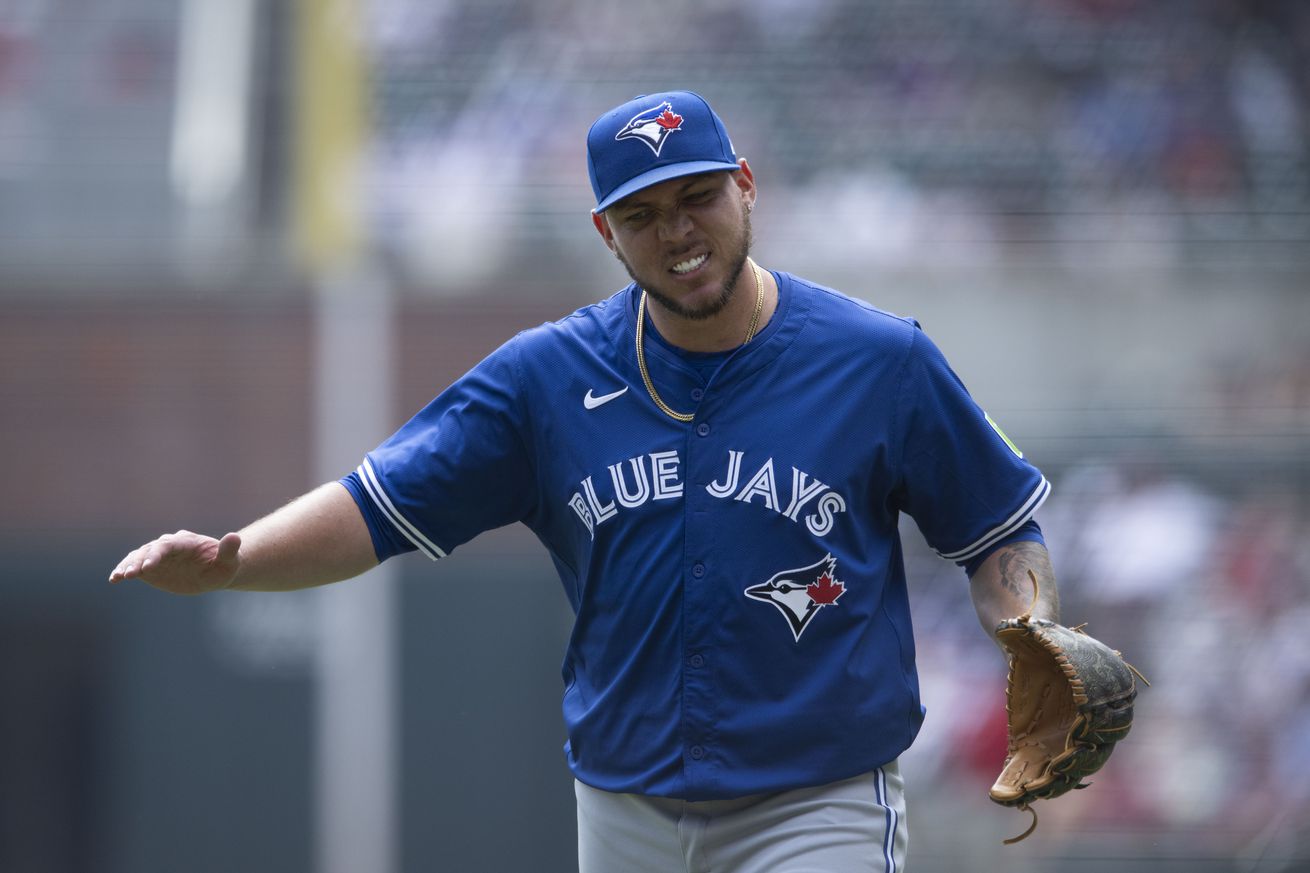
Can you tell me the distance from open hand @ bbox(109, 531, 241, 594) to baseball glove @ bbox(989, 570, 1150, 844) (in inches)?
55.5

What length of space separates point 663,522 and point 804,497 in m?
0.26

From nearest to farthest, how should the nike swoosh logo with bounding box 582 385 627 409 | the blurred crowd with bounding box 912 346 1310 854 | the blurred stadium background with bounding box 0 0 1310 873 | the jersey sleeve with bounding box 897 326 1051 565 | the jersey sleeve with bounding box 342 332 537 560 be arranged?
1. the jersey sleeve with bounding box 897 326 1051 565
2. the nike swoosh logo with bounding box 582 385 627 409
3. the jersey sleeve with bounding box 342 332 537 560
4. the blurred crowd with bounding box 912 346 1310 854
5. the blurred stadium background with bounding box 0 0 1310 873

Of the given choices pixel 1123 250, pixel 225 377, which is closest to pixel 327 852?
pixel 225 377

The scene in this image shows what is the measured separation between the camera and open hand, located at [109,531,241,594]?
277 centimetres

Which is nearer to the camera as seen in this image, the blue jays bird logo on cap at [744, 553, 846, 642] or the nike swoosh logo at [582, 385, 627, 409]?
the blue jays bird logo on cap at [744, 553, 846, 642]

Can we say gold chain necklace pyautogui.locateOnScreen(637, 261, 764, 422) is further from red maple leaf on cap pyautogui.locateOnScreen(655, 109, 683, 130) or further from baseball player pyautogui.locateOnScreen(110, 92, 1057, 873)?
red maple leaf on cap pyautogui.locateOnScreen(655, 109, 683, 130)

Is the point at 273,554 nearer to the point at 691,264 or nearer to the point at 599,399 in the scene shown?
the point at 599,399

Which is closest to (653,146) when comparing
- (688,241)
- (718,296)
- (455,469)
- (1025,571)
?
(688,241)

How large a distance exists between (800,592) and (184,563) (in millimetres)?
1114

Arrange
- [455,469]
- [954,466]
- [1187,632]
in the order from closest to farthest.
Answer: [954,466] → [455,469] → [1187,632]

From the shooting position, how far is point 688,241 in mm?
2836

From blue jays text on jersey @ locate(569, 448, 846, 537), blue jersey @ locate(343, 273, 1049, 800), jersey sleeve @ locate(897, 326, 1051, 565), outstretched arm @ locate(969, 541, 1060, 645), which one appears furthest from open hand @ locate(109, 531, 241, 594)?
outstretched arm @ locate(969, 541, 1060, 645)

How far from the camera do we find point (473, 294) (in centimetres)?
959

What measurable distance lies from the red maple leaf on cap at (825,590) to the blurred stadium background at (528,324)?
19.6 ft
